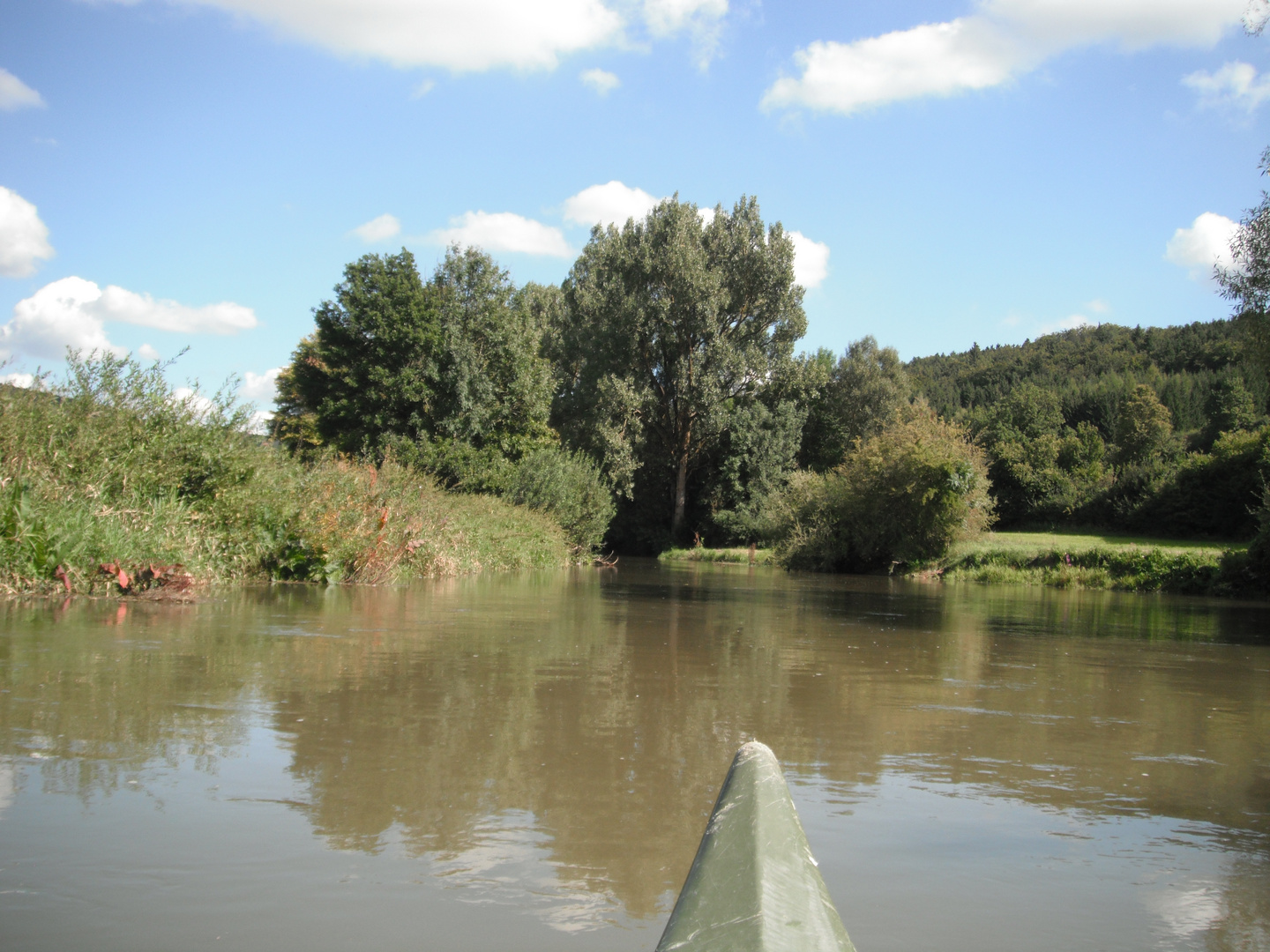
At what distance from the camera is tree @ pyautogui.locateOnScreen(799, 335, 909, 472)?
44156mm

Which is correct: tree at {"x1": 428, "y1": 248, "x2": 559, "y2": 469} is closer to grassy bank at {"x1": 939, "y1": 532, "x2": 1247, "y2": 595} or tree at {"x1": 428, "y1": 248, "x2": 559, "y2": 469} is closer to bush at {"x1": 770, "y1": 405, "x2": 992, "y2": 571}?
bush at {"x1": 770, "y1": 405, "x2": 992, "y2": 571}

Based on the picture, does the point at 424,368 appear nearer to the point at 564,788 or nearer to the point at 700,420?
the point at 700,420

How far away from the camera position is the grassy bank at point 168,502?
29.0 ft

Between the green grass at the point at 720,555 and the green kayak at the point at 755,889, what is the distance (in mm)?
32085

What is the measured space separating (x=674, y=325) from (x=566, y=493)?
1190cm

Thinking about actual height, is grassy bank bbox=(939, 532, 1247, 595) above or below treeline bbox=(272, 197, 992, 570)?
below

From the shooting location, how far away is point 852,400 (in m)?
44.7

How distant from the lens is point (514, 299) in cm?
3170

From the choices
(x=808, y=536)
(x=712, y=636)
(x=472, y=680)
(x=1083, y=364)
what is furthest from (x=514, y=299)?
(x=1083, y=364)

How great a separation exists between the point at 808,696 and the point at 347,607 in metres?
5.96

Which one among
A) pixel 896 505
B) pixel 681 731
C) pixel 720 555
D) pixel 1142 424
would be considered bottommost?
pixel 720 555

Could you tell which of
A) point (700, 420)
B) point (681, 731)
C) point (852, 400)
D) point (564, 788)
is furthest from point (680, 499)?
point (564, 788)

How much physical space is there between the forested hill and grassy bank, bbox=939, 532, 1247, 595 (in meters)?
26.1

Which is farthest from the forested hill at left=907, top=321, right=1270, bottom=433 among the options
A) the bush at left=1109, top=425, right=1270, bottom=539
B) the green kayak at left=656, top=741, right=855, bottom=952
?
the green kayak at left=656, top=741, right=855, bottom=952
